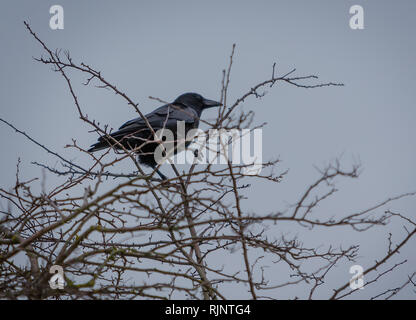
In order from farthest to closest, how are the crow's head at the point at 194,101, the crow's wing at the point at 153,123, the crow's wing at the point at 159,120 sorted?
the crow's head at the point at 194,101 < the crow's wing at the point at 159,120 < the crow's wing at the point at 153,123

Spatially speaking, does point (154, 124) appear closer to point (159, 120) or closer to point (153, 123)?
point (153, 123)

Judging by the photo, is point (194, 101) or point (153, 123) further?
point (194, 101)

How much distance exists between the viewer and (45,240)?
3.38m

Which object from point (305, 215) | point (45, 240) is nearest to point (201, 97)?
point (45, 240)

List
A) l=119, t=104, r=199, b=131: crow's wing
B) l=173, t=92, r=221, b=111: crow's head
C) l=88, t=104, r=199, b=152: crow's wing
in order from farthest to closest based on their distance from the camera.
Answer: l=173, t=92, r=221, b=111: crow's head, l=119, t=104, r=199, b=131: crow's wing, l=88, t=104, r=199, b=152: crow's wing

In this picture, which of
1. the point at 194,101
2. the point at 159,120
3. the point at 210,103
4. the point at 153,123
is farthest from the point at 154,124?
the point at 210,103

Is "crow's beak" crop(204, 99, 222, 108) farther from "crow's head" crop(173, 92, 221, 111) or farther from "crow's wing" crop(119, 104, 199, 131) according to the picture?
"crow's wing" crop(119, 104, 199, 131)

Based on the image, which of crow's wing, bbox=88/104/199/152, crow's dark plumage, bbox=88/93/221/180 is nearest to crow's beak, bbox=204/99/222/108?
crow's dark plumage, bbox=88/93/221/180

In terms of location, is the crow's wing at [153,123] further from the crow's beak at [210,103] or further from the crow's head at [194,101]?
the crow's beak at [210,103]

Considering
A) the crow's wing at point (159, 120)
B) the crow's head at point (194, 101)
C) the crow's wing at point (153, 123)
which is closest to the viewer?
the crow's wing at point (153, 123)

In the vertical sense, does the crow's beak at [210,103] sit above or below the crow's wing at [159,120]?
above

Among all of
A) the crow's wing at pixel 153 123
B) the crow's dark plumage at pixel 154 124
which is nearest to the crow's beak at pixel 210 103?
the crow's dark plumage at pixel 154 124
